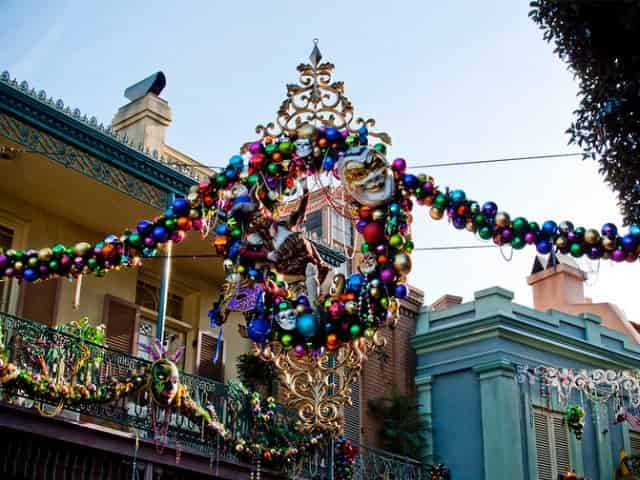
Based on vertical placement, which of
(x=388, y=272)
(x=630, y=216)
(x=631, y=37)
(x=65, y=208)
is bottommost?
(x=388, y=272)

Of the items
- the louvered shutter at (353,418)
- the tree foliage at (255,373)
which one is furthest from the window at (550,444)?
the tree foliage at (255,373)

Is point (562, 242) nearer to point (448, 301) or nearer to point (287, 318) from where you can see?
point (287, 318)

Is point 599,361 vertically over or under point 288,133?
over

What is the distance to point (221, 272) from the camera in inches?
598

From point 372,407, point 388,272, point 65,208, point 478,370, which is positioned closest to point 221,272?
point 65,208

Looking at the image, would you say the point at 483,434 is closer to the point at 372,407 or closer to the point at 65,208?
the point at 372,407

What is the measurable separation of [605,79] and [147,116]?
865 centimetres

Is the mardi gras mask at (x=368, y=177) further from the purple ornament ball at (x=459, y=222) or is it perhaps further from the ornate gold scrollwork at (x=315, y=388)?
the ornate gold scrollwork at (x=315, y=388)

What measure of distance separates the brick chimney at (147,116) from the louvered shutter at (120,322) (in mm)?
2523

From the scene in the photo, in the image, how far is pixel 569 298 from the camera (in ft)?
77.4

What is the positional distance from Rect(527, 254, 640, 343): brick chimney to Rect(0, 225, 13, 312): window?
14.1 m

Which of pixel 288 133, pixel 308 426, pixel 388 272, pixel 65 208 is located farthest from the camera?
pixel 65 208

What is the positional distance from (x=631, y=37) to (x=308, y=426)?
4.06 m

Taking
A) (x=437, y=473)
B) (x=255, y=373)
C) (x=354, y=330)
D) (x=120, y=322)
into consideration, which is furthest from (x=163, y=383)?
(x=437, y=473)
